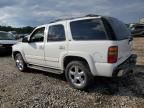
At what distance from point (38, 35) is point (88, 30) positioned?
2.26m

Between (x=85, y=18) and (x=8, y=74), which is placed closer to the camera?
(x=85, y=18)

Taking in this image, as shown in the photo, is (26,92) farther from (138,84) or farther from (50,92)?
(138,84)

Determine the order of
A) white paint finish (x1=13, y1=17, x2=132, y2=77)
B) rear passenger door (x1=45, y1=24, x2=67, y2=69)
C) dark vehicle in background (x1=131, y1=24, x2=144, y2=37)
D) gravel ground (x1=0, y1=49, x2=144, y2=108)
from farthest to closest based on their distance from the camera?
dark vehicle in background (x1=131, y1=24, x2=144, y2=37) < rear passenger door (x1=45, y1=24, x2=67, y2=69) < white paint finish (x1=13, y1=17, x2=132, y2=77) < gravel ground (x1=0, y1=49, x2=144, y2=108)

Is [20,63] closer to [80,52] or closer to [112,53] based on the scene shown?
[80,52]

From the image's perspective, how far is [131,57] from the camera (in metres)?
5.25

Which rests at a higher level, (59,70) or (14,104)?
(59,70)

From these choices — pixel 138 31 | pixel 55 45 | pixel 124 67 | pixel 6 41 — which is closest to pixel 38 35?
pixel 55 45

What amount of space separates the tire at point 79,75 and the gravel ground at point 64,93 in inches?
7.1

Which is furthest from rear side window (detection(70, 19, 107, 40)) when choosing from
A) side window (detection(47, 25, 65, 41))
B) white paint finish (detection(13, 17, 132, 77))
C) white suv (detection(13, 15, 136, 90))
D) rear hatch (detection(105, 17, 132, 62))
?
side window (detection(47, 25, 65, 41))

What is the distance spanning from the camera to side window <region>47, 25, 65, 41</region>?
17.9ft

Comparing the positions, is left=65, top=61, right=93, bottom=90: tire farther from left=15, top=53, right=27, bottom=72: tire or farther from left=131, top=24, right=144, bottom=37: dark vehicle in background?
left=131, top=24, right=144, bottom=37: dark vehicle in background

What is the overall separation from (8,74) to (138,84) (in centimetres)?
Answer: 442

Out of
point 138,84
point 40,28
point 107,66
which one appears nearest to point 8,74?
point 40,28

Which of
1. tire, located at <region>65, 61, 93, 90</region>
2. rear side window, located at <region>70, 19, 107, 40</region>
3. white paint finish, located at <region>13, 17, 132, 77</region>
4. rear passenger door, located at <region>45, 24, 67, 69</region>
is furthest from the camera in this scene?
rear passenger door, located at <region>45, 24, 67, 69</region>
